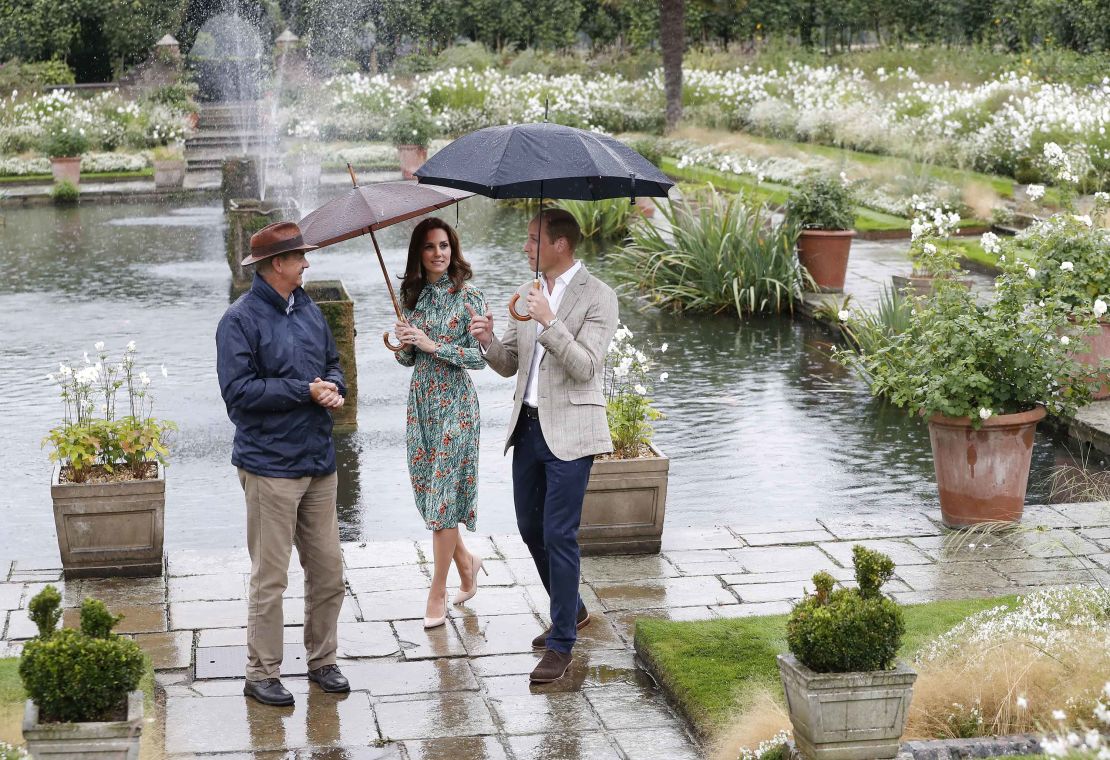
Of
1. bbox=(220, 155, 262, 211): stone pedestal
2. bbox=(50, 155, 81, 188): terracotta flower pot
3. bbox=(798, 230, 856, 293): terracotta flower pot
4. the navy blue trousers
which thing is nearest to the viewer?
the navy blue trousers

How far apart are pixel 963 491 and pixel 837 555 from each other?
83 cm

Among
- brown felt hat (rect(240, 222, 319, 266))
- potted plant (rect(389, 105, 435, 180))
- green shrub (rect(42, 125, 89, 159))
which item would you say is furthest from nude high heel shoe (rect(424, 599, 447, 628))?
green shrub (rect(42, 125, 89, 159))

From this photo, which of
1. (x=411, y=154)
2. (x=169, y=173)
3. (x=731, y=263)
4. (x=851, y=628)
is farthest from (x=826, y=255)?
(x=169, y=173)

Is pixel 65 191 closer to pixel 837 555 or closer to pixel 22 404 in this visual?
pixel 22 404

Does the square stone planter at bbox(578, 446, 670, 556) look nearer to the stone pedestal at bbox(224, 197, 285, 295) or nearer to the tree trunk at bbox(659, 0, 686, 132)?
the stone pedestal at bbox(224, 197, 285, 295)

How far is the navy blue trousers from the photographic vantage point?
5.29m

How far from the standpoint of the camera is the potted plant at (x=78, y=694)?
12.2 feet

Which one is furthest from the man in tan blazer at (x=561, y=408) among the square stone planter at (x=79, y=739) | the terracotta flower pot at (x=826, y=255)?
the terracotta flower pot at (x=826, y=255)

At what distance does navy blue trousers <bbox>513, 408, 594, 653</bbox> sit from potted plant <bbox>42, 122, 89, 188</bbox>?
23.0 metres

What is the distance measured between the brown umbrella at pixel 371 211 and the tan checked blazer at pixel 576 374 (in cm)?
61

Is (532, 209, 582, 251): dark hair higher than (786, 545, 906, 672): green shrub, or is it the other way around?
(532, 209, 582, 251): dark hair

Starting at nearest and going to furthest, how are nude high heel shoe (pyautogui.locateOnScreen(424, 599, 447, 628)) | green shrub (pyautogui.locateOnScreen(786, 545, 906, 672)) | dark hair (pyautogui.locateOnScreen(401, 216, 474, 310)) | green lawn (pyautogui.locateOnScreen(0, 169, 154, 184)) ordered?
green shrub (pyautogui.locateOnScreen(786, 545, 906, 672)) → dark hair (pyautogui.locateOnScreen(401, 216, 474, 310)) → nude high heel shoe (pyautogui.locateOnScreen(424, 599, 447, 628)) → green lawn (pyautogui.locateOnScreen(0, 169, 154, 184))

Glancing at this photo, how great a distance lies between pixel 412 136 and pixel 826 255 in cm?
1461

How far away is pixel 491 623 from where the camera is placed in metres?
6.05
